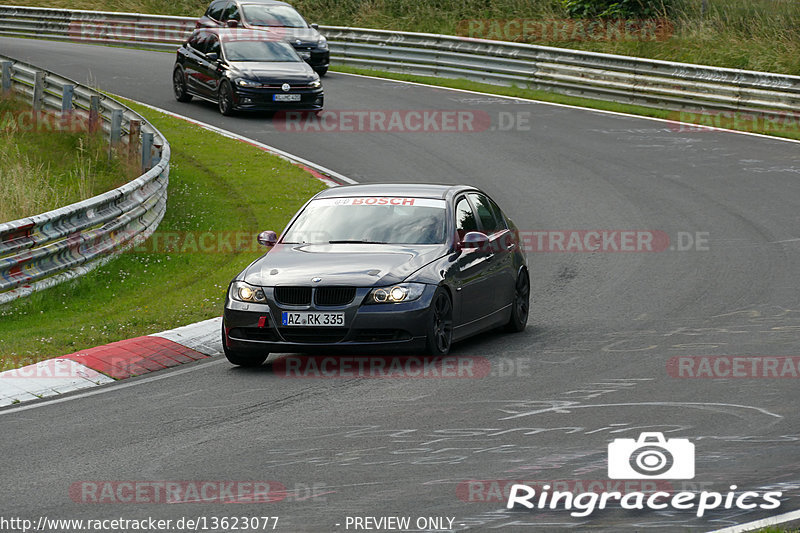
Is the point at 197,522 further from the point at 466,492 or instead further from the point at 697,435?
the point at 697,435

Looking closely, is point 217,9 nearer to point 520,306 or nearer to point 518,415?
point 520,306

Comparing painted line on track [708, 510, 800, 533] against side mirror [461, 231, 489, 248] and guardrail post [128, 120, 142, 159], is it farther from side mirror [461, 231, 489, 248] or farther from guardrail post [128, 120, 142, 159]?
guardrail post [128, 120, 142, 159]

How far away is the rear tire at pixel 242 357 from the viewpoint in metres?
11.1

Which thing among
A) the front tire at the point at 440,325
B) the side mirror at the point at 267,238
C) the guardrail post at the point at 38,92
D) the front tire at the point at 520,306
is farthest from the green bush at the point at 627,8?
the front tire at the point at 440,325

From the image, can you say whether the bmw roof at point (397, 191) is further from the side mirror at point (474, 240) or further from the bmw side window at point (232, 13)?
the bmw side window at point (232, 13)

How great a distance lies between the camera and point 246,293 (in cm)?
1103

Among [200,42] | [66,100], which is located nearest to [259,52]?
[200,42]

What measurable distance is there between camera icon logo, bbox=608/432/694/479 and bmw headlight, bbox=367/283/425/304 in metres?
3.05

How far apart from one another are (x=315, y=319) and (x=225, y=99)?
1821 cm

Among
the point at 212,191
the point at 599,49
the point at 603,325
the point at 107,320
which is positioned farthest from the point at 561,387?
the point at 599,49

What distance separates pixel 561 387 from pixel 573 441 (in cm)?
180

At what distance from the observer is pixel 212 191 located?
68.3 feet

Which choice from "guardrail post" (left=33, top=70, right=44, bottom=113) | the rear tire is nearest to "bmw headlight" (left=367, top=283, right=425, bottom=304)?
the rear tire

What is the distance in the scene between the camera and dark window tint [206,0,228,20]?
111ft
